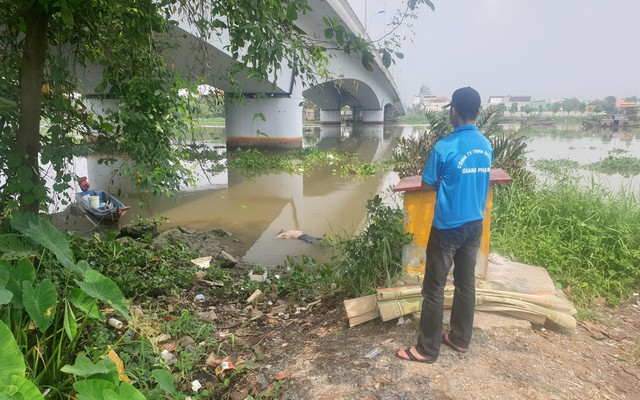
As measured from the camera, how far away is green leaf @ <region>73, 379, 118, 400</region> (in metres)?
1.68

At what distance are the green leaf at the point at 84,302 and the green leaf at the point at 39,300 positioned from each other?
199 mm

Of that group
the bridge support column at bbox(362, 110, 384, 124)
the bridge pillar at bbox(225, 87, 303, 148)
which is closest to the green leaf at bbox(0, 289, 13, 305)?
the bridge pillar at bbox(225, 87, 303, 148)

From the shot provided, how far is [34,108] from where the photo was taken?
111 inches

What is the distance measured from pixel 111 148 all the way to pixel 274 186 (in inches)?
332

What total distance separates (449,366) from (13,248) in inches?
97.8

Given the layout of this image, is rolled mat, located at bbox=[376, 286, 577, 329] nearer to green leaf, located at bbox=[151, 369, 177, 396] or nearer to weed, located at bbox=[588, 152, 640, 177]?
green leaf, located at bbox=[151, 369, 177, 396]

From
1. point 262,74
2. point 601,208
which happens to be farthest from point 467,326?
point 601,208

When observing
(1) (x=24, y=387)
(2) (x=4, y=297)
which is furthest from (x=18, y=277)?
(1) (x=24, y=387)

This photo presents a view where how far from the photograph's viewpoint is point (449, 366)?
2426mm

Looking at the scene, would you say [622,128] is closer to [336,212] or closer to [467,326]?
[336,212]

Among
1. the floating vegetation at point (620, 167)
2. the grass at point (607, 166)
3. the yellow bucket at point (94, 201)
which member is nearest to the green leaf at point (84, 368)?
the yellow bucket at point (94, 201)

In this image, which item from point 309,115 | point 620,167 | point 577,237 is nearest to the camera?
point 577,237

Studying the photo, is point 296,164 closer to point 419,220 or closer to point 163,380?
point 419,220

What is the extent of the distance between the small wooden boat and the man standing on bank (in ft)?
20.7
